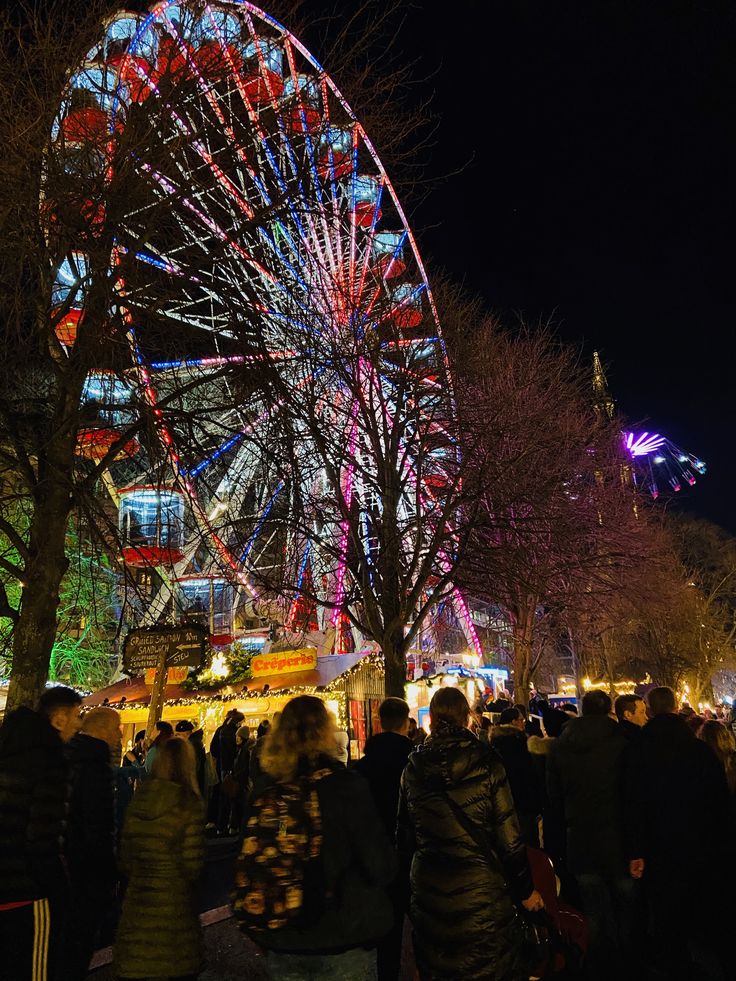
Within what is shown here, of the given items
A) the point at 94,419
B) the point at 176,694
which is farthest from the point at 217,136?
the point at 176,694

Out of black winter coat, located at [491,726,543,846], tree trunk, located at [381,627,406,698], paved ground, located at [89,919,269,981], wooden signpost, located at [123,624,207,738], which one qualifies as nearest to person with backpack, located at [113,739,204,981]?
paved ground, located at [89,919,269,981]

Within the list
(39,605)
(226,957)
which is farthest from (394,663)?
(226,957)

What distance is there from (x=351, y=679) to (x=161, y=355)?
35.7ft

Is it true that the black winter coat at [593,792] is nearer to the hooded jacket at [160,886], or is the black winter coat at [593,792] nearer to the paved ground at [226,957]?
the paved ground at [226,957]

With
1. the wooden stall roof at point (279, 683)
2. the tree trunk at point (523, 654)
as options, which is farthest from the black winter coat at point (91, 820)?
the tree trunk at point (523, 654)

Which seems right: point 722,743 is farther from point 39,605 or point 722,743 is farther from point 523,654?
point 523,654

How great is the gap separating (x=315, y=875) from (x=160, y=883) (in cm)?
138

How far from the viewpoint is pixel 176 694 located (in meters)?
18.1

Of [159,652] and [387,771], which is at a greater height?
[159,652]

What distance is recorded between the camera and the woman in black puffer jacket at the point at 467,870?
3.21 meters

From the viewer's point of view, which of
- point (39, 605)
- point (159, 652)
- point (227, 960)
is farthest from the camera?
point (159, 652)

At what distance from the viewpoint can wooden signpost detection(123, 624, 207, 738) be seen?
12.4 metres

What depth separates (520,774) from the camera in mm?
6562

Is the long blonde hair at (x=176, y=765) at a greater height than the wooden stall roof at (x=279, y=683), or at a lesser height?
lesser
